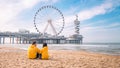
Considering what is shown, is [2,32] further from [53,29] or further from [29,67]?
[29,67]

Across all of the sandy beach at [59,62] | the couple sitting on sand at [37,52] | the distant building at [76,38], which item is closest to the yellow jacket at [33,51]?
the couple sitting on sand at [37,52]

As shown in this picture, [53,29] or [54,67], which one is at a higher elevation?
[53,29]

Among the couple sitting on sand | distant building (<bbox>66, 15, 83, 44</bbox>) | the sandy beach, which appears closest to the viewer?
the sandy beach

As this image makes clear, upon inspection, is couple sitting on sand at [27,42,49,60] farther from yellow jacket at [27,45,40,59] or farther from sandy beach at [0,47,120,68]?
sandy beach at [0,47,120,68]

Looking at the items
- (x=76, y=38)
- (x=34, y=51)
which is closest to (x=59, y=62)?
(x=34, y=51)

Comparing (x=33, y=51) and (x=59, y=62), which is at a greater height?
(x=33, y=51)

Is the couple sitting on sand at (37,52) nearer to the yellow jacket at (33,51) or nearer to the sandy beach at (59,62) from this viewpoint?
the yellow jacket at (33,51)

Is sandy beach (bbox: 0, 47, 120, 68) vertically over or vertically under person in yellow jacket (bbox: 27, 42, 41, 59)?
under

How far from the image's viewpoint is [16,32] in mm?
179125

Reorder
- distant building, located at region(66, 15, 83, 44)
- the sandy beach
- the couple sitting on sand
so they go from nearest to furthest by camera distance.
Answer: the sandy beach → the couple sitting on sand → distant building, located at region(66, 15, 83, 44)

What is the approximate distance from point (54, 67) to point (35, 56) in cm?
390

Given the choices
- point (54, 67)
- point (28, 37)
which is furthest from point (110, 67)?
point (28, 37)

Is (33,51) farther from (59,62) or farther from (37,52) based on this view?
(59,62)

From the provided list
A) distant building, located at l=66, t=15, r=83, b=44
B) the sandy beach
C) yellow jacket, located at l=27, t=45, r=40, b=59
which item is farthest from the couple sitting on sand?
distant building, located at l=66, t=15, r=83, b=44
